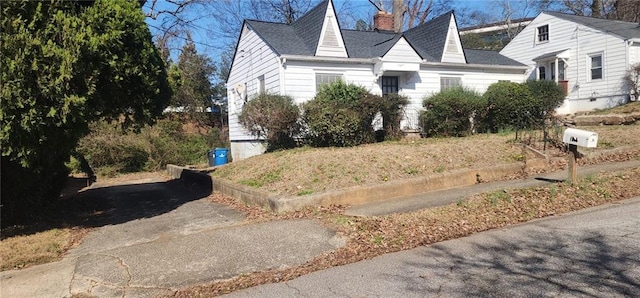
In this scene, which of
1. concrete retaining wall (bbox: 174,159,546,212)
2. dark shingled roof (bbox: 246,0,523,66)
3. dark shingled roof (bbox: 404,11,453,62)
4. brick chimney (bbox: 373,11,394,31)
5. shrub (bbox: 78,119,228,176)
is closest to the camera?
concrete retaining wall (bbox: 174,159,546,212)

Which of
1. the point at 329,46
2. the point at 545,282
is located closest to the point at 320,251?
the point at 545,282

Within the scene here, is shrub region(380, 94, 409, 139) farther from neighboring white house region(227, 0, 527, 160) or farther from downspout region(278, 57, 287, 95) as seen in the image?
downspout region(278, 57, 287, 95)

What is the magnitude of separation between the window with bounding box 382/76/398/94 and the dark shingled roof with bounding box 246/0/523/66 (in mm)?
1231

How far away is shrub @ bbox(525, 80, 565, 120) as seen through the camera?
15.8 meters

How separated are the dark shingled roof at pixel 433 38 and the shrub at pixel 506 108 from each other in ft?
11.7

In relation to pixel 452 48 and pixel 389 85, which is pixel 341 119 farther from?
pixel 452 48

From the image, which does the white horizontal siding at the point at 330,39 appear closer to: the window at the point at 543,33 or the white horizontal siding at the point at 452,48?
the white horizontal siding at the point at 452,48

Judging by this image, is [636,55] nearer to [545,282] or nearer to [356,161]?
[356,161]

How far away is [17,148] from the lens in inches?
226

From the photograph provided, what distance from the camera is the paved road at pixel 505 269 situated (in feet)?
12.5

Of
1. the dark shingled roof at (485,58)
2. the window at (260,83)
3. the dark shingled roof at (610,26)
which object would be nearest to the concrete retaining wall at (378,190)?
the window at (260,83)

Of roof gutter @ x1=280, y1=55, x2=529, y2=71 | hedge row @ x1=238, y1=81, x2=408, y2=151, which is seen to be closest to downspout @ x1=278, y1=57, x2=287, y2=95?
roof gutter @ x1=280, y1=55, x2=529, y2=71

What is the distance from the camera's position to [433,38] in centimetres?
1906

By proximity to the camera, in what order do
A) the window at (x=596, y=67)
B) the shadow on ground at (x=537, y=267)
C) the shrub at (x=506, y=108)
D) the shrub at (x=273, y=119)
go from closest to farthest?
the shadow on ground at (x=537, y=267) → the shrub at (x=273, y=119) → the shrub at (x=506, y=108) → the window at (x=596, y=67)
